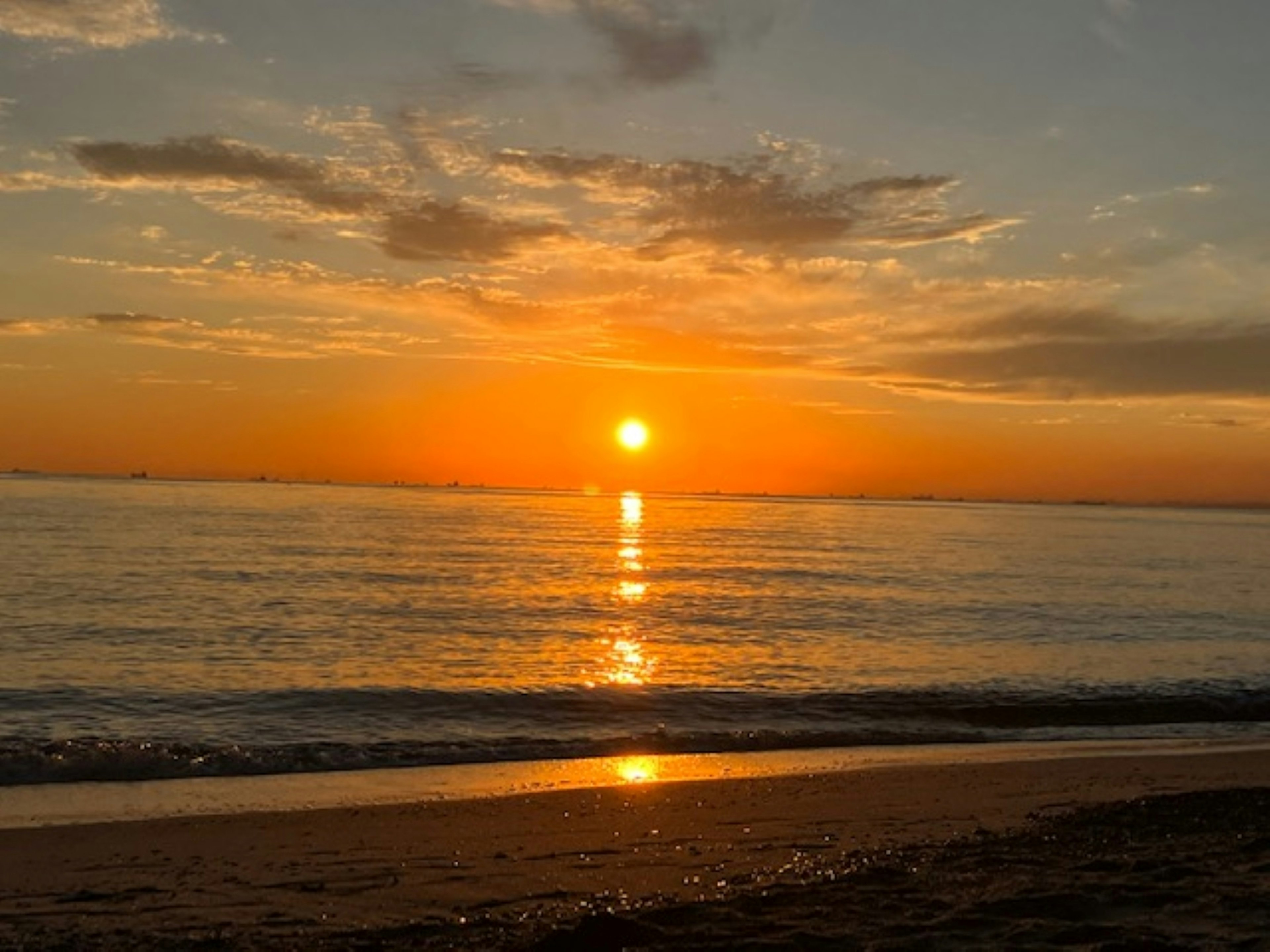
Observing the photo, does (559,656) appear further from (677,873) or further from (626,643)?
(677,873)

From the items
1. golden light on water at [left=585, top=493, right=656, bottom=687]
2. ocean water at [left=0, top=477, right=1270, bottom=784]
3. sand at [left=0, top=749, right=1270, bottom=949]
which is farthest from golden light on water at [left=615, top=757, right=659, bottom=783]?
golden light on water at [left=585, top=493, right=656, bottom=687]

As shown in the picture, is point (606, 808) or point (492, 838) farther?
point (606, 808)

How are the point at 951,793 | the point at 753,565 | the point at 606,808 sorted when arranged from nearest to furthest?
the point at 606,808, the point at 951,793, the point at 753,565

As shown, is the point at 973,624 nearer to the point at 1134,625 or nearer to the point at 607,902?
the point at 1134,625

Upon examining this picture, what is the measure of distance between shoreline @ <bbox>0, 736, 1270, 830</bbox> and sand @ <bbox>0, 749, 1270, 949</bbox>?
78cm

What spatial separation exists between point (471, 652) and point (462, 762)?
12326 mm

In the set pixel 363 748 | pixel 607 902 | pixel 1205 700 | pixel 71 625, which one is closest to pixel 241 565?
pixel 71 625

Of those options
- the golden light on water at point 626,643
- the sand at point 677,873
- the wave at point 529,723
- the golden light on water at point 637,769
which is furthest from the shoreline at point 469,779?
the golden light on water at point 626,643

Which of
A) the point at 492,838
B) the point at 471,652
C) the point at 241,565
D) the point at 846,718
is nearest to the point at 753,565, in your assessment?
the point at 241,565

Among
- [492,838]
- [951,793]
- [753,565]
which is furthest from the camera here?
[753,565]

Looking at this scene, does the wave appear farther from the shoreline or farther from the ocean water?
the shoreline

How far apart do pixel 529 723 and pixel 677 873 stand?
1091cm

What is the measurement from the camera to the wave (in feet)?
56.2

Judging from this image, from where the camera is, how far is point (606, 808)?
45.3ft
